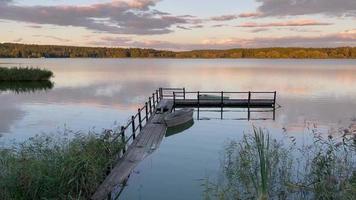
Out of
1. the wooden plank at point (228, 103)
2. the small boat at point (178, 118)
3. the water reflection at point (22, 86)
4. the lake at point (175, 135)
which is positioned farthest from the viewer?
the water reflection at point (22, 86)

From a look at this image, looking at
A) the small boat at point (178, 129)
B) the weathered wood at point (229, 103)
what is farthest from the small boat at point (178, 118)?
the weathered wood at point (229, 103)

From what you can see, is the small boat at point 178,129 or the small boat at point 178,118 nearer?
the small boat at point 178,129

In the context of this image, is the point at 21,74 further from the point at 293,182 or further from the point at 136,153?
the point at 293,182

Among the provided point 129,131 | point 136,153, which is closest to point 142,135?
point 129,131

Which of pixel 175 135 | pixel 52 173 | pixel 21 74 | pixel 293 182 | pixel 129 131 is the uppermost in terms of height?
pixel 21 74

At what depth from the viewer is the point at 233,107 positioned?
34062mm

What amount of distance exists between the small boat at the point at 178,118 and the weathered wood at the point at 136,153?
46 cm

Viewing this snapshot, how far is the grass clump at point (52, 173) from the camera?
911cm

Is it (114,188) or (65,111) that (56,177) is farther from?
(65,111)

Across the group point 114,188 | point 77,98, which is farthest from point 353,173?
point 77,98

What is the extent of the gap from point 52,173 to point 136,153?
6195 mm

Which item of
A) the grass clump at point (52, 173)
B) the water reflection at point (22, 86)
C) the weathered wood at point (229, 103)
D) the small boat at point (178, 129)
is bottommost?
the small boat at point (178, 129)

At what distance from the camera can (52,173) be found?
32.6 ft

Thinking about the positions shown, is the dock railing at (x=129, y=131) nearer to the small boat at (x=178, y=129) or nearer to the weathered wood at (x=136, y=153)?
the weathered wood at (x=136, y=153)
